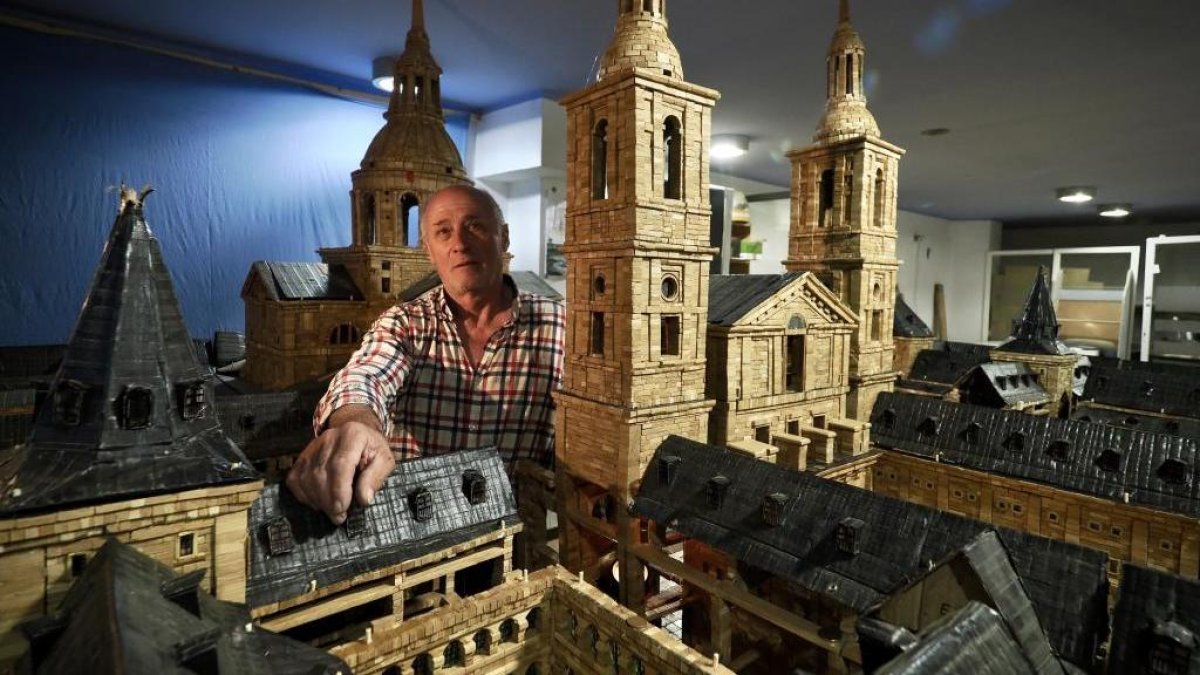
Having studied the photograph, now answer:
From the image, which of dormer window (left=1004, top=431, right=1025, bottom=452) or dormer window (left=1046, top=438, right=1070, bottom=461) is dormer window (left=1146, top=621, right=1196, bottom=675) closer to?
dormer window (left=1046, top=438, right=1070, bottom=461)

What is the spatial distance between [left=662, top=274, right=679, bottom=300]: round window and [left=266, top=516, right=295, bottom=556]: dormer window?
8.56 metres

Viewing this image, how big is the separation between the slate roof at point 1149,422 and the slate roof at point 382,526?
20.0 m

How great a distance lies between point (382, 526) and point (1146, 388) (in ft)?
102

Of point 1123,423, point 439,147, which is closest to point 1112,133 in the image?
point 1123,423

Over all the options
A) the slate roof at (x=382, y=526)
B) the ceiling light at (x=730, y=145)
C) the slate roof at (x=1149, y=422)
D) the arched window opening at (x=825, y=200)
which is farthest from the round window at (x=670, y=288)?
the slate roof at (x=1149, y=422)

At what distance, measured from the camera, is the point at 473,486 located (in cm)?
1287

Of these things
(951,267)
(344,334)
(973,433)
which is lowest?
(973,433)

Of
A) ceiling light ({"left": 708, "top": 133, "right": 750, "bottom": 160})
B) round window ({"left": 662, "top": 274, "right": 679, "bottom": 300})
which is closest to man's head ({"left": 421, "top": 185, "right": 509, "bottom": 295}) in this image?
round window ({"left": 662, "top": 274, "right": 679, "bottom": 300})

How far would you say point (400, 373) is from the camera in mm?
12156

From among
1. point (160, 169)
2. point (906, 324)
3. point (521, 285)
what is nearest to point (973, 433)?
point (521, 285)

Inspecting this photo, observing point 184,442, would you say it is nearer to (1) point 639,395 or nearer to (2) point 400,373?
(2) point 400,373

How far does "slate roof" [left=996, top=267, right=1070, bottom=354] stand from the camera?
92.9ft

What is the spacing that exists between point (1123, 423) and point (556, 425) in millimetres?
22207

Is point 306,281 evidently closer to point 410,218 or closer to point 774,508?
point 410,218
